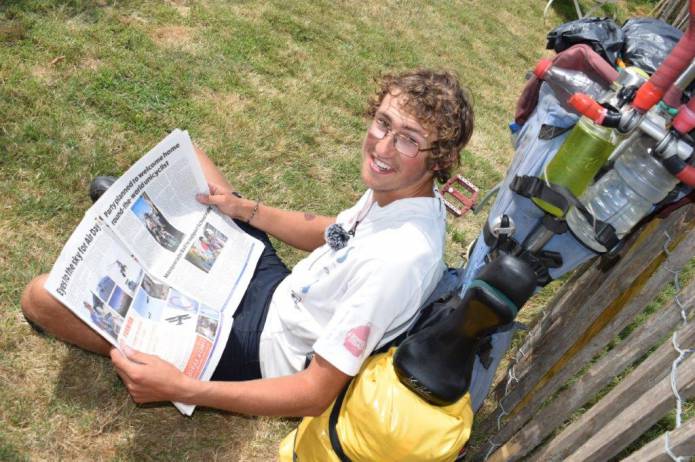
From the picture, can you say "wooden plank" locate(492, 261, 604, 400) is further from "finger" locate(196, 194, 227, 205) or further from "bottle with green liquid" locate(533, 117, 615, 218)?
"finger" locate(196, 194, 227, 205)

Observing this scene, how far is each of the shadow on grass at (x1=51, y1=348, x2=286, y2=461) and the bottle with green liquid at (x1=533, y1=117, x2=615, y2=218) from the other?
159 centimetres

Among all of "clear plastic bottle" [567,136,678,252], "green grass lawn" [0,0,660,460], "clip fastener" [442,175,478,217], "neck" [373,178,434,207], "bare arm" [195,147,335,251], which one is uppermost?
"clear plastic bottle" [567,136,678,252]

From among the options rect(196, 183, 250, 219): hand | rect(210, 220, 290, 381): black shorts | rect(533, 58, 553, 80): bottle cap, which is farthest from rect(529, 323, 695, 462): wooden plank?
rect(196, 183, 250, 219): hand

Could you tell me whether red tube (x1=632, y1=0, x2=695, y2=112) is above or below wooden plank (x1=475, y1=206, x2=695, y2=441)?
above

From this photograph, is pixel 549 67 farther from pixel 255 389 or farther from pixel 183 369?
pixel 183 369

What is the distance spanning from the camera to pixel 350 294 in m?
1.69

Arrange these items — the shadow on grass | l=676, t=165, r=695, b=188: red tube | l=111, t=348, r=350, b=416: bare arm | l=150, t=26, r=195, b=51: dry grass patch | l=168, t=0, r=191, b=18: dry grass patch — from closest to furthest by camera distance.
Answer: l=676, t=165, r=695, b=188: red tube < l=111, t=348, r=350, b=416: bare arm < the shadow on grass < l=150, t=26, r=195, b=51: dry grass patch < l=168, t=0, r=191, b=18: dry grass patch

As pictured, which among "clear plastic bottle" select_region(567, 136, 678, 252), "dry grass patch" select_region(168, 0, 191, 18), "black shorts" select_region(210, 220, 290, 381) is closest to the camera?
"clear plastic bottle" select_region(567, 136, 678, 252)

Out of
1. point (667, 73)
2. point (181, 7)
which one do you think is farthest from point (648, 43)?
point (181, 7)

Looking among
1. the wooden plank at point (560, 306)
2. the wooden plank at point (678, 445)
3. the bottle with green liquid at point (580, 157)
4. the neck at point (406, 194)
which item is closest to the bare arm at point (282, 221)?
the neck at point (406, 194)

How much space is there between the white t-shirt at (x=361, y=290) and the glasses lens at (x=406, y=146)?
149mm

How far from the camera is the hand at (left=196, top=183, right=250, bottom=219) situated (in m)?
2.36

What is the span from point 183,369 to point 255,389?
0.28 m

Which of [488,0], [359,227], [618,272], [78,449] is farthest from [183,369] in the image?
[488,0]
